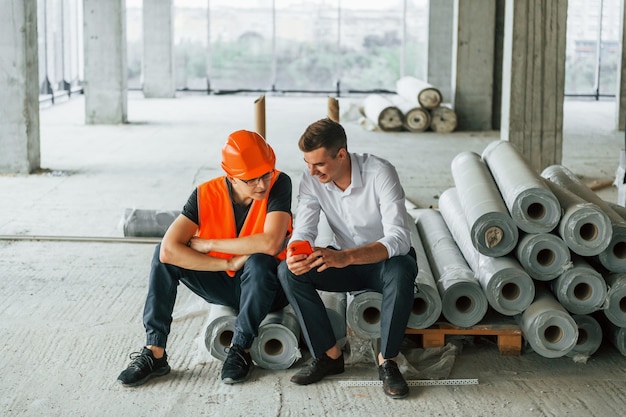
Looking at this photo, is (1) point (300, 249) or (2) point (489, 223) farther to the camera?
(2) point (489, 223)

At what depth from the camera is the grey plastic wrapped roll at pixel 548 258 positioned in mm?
5387

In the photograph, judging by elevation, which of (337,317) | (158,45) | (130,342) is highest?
(158,45)

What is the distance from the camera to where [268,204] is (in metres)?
5.32

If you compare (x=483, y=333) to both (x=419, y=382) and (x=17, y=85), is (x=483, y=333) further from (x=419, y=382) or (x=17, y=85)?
(x=17, y=85)

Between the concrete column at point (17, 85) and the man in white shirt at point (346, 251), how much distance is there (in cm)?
782

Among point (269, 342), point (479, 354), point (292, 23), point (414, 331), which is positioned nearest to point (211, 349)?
point (269, 342)

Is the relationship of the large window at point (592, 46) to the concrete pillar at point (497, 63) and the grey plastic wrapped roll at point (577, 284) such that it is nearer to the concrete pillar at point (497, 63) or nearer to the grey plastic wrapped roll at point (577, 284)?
the concrete pillar at point (497, 63)

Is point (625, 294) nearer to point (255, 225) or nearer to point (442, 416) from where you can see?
point (442, 416)

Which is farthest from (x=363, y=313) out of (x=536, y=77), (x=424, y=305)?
(x=536, y=77)

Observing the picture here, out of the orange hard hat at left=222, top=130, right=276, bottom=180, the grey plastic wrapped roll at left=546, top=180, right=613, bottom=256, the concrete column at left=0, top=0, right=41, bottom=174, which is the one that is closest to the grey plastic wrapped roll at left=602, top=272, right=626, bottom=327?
the grey plastic wrapped roll at left=546, top=180, right=613, bottom=256

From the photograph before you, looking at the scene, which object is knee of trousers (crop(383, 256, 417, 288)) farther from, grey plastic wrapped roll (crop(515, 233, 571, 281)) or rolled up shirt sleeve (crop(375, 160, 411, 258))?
grey plastic wrapped roll (crop(515, 233, 571, 281))

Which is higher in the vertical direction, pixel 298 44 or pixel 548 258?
pixel 298 44

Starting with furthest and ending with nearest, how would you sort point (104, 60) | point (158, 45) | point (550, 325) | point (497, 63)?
point (158, 45) → point (104, 60) → point (497, 63) → point (550, 325)

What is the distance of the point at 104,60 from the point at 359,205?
1423cm
